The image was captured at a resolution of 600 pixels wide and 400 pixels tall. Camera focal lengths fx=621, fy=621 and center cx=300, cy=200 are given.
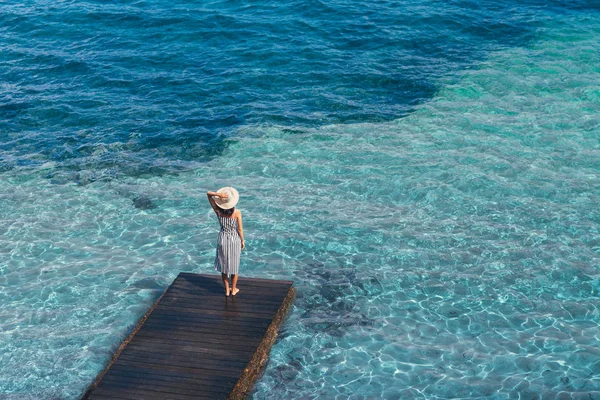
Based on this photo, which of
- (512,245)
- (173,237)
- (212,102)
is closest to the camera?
(512,245)

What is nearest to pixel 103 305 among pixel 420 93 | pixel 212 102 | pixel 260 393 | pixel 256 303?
pixel 256 303

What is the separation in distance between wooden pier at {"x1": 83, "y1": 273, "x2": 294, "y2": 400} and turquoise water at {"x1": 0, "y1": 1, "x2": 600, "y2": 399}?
22.8 inches

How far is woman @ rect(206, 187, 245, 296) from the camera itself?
578 inches

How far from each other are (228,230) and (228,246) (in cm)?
41

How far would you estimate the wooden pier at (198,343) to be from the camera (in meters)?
13.4

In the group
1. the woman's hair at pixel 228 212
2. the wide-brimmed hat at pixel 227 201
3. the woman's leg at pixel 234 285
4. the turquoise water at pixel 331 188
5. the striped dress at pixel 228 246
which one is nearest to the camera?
the wide-brimmed hat at pixel 227 201

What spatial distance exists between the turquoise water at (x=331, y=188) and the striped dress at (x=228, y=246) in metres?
1.26

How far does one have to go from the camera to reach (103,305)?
16.9 m

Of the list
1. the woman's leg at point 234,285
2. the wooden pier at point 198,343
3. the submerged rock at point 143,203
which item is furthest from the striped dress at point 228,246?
the submerged rock at point 143,203

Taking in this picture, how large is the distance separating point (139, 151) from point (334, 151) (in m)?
7.78

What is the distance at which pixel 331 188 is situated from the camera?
2203cm

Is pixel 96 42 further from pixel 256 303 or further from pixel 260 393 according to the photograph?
pixel 260 393

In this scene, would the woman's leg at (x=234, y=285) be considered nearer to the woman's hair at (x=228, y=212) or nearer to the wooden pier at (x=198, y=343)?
the wooden pier at (x=198, y=343)

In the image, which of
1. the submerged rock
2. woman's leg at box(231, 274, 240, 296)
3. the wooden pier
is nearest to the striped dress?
woman's leg at box(231, 274, 240, 296)
